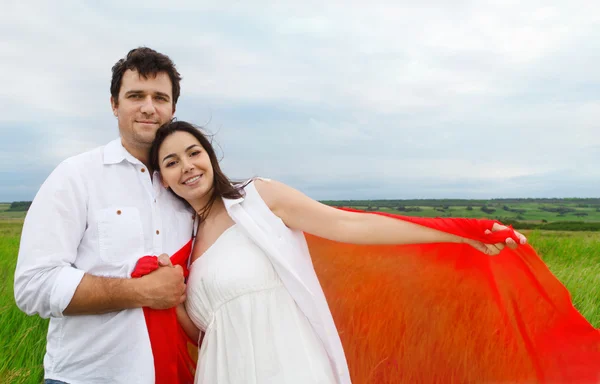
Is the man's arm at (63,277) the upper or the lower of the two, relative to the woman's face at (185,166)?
lower

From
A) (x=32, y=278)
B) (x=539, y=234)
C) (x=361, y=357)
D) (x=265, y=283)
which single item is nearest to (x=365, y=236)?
(x=265, y=283)

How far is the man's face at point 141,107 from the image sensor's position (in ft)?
9.28

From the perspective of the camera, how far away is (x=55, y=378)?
2.58m

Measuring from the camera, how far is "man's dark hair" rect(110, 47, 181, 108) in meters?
2.91

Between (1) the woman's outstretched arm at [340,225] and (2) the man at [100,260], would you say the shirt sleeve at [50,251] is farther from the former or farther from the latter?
(1) the woman's outstretched arm at [340,225]

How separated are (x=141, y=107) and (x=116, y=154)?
0.32 meters

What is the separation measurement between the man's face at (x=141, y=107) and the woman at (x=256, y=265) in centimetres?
9

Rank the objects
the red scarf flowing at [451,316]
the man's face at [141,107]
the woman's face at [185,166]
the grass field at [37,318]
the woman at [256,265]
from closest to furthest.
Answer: the woman at [256,265], the woman's face at [185,166], the man's face at [141,107], the red scarf flowing at [451,316], the grass field at [37,318]

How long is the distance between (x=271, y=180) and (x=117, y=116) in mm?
1047

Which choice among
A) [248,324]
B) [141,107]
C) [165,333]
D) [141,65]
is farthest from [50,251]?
[141,65]

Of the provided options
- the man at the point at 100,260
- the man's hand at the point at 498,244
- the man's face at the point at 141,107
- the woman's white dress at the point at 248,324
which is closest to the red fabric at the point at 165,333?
the man at the point at 100,260

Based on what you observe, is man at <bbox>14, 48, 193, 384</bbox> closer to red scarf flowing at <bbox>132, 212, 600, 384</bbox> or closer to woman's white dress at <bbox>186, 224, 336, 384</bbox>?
woman's white dress at <bbox>186, 224, 336, 384</bbox>

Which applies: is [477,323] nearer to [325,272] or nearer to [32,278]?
[325,272]

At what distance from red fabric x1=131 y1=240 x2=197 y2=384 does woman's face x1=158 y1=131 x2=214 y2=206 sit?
0.35 m
